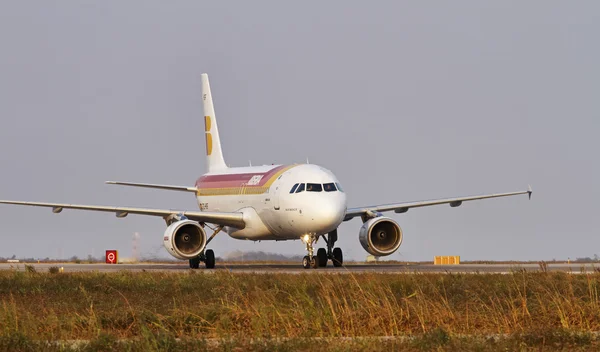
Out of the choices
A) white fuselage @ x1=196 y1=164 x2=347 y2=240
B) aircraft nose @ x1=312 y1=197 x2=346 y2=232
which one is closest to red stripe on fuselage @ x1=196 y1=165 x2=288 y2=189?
white fuselage @ x1=196 y1=164 x2=347 y2=240

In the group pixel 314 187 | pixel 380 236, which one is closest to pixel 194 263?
pixel 314 187

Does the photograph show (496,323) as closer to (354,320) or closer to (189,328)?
(354,320)

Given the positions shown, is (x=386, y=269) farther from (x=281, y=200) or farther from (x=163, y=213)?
(x=163, y=213)

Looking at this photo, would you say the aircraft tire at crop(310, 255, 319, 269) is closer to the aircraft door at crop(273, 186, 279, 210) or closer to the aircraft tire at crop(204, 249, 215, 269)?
the aircraft door at crop(273, 186, 279, 210)

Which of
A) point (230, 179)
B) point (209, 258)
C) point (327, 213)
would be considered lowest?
point (209, 258)

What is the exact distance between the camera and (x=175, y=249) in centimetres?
4078

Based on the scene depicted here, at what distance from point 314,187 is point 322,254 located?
3.65 meters

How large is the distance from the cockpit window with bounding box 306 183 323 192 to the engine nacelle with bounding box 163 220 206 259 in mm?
4559

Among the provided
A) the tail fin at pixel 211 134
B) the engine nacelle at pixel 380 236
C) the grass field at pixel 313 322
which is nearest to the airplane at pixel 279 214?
the engine nacelle at pixel 380 236

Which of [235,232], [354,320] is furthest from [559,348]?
[235,232]

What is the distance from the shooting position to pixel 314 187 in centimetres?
3984

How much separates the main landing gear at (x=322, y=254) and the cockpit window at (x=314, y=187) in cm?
181

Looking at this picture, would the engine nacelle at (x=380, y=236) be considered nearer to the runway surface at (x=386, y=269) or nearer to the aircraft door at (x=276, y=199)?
the runway surface at (x=386, y=269)

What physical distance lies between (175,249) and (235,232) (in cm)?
521
